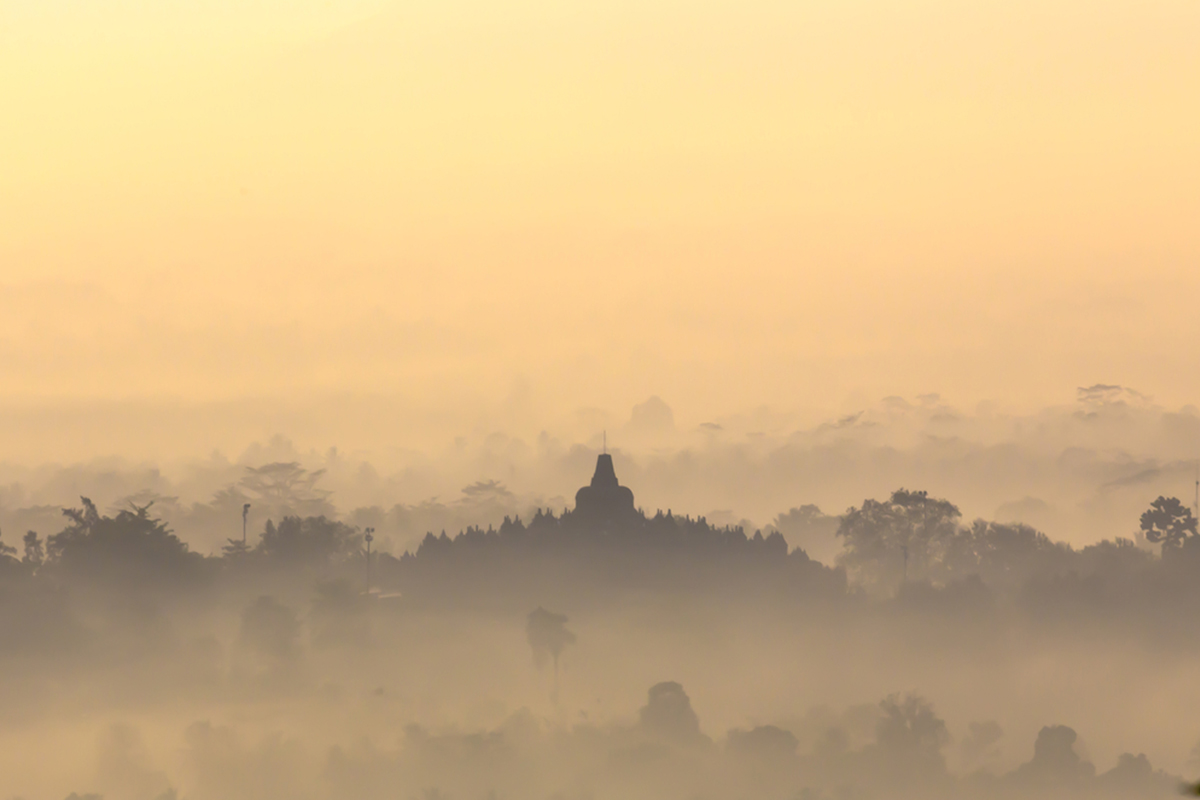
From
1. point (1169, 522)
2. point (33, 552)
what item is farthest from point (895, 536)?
point (33, 552)

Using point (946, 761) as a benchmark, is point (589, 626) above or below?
above

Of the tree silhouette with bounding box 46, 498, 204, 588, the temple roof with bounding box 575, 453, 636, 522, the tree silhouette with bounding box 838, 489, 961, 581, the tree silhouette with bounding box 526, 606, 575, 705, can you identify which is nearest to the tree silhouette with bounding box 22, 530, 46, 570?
the tree silhouette with bounding box 46, 498, 204, 588

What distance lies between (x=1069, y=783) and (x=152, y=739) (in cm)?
7997

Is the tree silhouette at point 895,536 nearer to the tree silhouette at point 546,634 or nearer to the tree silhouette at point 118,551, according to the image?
the tree silhouette at point 546,634

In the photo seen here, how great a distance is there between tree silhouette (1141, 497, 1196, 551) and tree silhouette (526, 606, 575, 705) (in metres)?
59.6

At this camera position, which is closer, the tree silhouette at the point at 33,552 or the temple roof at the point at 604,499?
the tree silhouette at the point at 33,552

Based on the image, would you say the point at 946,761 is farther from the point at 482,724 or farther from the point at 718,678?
the point at 482,724

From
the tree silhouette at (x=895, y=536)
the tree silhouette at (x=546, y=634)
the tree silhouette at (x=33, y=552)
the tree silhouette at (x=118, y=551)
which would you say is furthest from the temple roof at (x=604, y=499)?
the tree silhouette at (x=33, y=552)

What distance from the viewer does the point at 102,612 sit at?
144 metres

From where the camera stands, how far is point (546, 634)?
159375mm

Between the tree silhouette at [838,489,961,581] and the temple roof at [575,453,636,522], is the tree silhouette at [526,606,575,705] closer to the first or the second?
the temple roof at [575,453,636,522]

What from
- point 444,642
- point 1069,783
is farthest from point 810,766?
point 444,642

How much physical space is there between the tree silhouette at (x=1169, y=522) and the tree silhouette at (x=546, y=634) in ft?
195

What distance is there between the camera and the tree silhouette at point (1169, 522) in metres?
176
